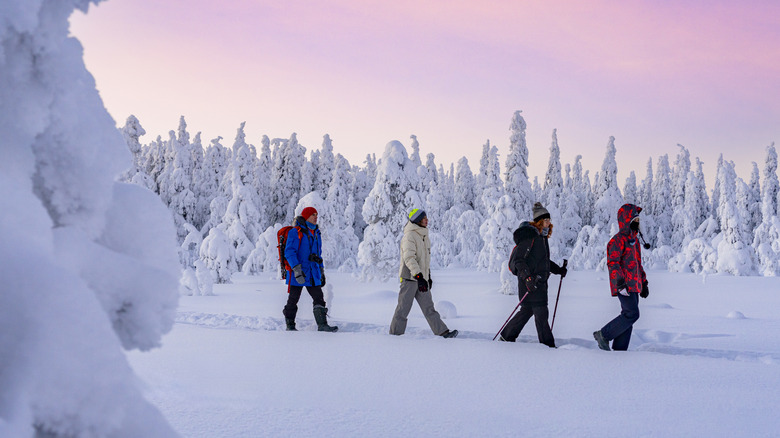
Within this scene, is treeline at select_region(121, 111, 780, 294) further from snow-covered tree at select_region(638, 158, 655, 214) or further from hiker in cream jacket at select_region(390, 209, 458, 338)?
hiker in cream jacket at select_region(390, 209, 458, 338)

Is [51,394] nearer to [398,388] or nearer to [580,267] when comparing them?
[398,388]

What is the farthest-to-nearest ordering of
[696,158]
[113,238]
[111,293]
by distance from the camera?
[696,158] → [113,238] → [111,293]

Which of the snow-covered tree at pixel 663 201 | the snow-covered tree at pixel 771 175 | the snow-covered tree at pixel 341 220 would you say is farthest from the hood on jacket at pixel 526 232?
the snow-covered tree at pixel 663 201

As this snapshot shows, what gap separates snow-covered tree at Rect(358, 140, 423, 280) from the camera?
911 inches

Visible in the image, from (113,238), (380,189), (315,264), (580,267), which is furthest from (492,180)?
(113,238)

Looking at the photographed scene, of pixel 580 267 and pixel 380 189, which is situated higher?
pixel 380 189

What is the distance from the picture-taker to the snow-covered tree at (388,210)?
911 inches

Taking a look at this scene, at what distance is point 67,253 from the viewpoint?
1262 mm

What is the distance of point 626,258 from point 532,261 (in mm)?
1070

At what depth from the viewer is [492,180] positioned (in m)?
37.3

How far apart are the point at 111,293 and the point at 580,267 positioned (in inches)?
1631

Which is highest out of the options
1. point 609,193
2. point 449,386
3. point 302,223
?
point 609,193

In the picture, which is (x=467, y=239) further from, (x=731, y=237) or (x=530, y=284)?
(x=530, y=284)

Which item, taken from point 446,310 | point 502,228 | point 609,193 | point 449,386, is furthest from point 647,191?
point 449,386
